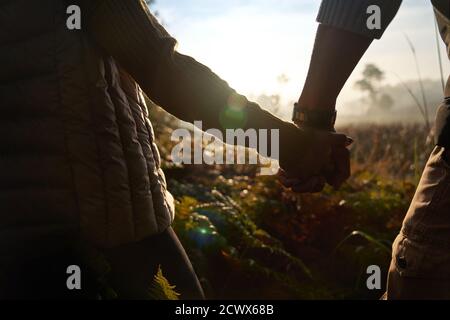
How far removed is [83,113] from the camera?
2061 mm

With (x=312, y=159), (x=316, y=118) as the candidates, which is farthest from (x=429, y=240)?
(x=316, y=118)

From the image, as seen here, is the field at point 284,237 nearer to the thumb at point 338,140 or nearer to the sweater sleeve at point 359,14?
the thumb at point 338,140

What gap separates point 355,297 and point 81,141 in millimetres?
2700

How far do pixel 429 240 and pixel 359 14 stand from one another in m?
0.97

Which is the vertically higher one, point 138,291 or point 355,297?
point 138,291

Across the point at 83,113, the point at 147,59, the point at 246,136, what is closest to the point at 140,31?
the point at 147,59

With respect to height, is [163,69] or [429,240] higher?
[163,69]

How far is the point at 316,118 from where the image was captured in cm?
275

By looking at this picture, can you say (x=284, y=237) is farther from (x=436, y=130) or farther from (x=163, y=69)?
(x=163, y=69)

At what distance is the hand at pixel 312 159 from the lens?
256 cm

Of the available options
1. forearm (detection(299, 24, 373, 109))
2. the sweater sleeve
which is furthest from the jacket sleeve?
the sweater sleeve
